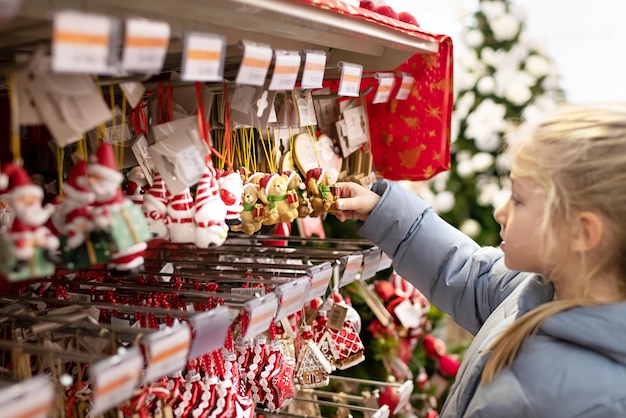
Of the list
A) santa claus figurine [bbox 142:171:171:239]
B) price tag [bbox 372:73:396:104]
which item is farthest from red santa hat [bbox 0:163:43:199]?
price tag [bbox 372:73:396:104]

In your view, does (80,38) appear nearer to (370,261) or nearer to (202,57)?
(202,57)

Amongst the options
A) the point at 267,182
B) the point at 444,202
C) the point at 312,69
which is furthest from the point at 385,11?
the point at 444,202

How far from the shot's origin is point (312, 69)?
1.16 meters

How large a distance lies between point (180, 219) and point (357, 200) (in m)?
0.53

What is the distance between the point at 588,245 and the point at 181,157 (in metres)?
0.68

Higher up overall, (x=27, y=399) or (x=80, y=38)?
(x=80, y=38)

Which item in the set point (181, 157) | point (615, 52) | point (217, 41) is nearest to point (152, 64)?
point (217, 41)

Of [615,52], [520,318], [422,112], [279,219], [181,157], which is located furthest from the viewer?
[615,52]

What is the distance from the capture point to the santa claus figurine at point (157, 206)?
108 cm

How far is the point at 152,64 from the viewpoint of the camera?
811 mm

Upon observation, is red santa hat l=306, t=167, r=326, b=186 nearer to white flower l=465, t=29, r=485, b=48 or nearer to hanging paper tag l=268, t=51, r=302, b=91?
hanging paper tag l=268, t=51, r=302, b=91

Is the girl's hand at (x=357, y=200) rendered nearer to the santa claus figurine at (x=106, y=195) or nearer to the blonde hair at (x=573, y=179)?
the blonde hair at (x=573, y=179)

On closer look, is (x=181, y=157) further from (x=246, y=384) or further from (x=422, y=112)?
(x=422, y=112)

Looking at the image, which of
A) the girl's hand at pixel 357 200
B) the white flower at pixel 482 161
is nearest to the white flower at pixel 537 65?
the white flower at pixel 482 161
